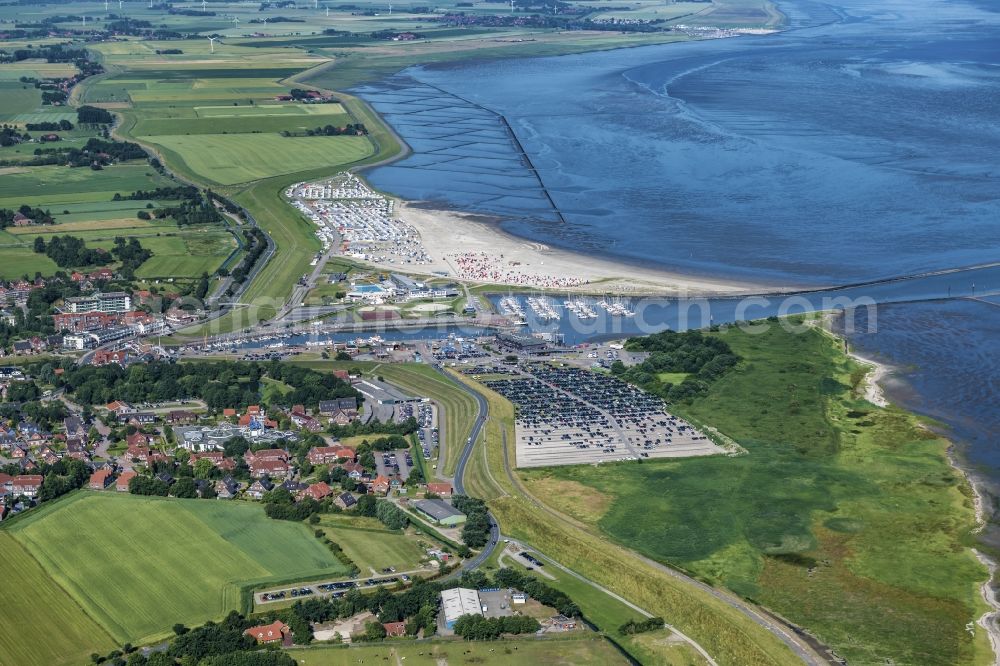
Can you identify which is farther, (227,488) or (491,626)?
(227,488)

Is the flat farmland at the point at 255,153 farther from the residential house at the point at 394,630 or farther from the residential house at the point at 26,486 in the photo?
the residential house at the point at 394,630

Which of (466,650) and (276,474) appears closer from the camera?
(466,650)

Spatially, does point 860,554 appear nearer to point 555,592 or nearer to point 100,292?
point 555,592

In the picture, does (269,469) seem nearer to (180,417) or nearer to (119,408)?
(180,417)

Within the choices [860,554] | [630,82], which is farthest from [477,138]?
[860,554]

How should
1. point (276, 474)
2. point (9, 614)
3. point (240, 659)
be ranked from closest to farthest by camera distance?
point (240, 659)
point (9, 614)
point (276, 474)

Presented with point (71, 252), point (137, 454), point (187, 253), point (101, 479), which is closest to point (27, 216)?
point (71, 252)

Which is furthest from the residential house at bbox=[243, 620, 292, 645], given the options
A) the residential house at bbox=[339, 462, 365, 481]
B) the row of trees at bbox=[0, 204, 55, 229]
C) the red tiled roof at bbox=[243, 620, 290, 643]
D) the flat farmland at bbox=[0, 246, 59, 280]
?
the row of trees at bbox=[0, 204, 55, 229]
